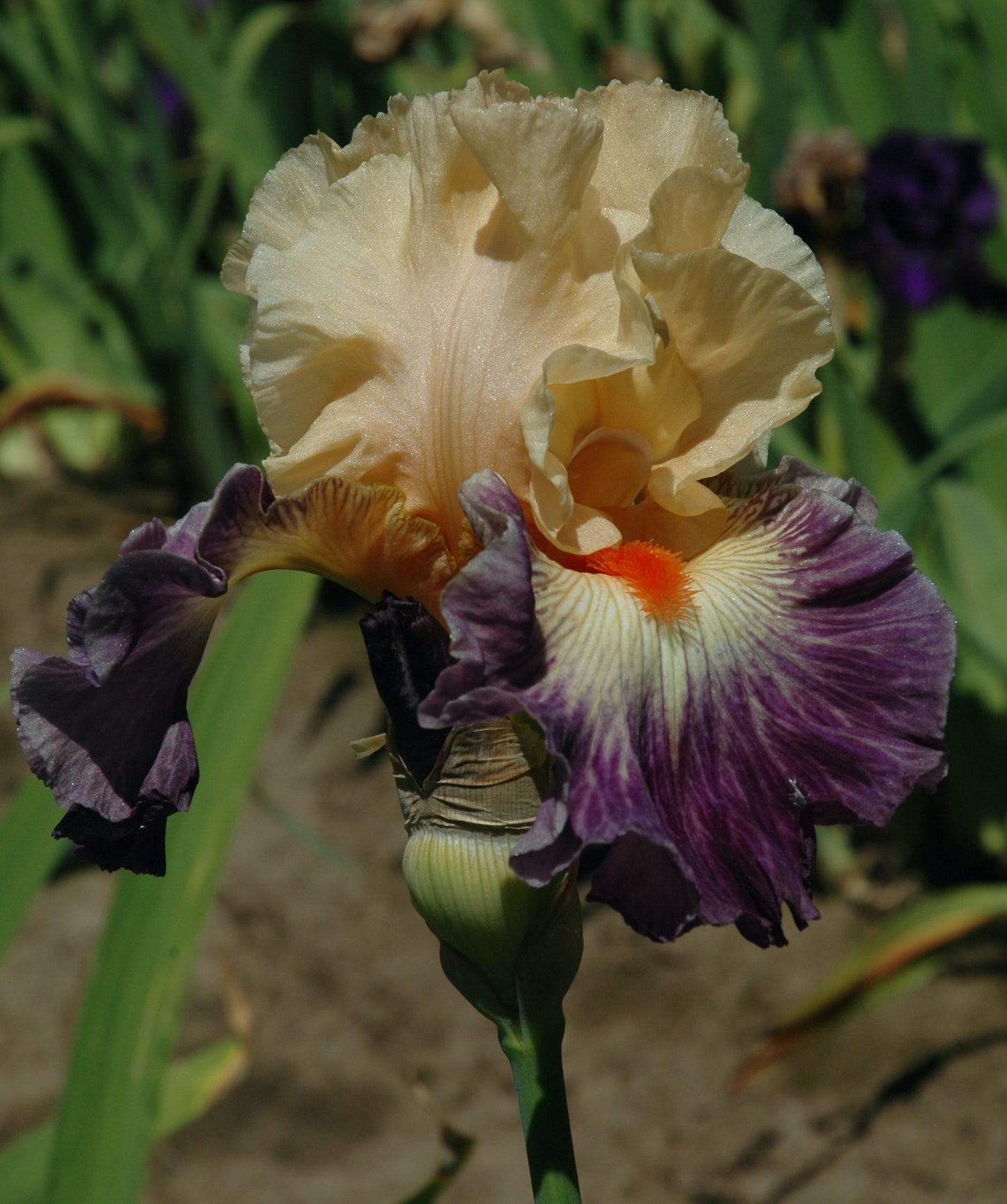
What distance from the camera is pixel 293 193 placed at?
0.60 m

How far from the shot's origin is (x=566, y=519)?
560mm

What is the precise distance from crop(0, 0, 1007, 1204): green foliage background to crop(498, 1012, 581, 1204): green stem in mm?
657

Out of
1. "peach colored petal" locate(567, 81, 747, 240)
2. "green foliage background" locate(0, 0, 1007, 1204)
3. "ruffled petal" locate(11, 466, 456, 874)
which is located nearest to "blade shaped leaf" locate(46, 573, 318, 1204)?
"green foliage background" locate(0, 0, 1007, 1204)

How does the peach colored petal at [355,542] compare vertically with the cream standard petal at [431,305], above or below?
below

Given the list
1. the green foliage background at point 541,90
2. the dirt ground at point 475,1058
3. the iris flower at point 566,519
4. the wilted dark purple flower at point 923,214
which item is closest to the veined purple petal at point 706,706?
the iris flower at point 566,519

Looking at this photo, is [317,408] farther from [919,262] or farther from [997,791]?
[997,791]

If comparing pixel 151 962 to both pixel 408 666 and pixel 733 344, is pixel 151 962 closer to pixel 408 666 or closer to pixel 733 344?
pixel 408 666

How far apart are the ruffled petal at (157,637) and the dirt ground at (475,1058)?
1.00 m

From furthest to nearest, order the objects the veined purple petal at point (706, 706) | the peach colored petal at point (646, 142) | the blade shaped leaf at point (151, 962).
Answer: the blade shaped leaf at point (151, 962) < the peach colored petal at point (646, 142) < the veined purple petal at point (706, 706)

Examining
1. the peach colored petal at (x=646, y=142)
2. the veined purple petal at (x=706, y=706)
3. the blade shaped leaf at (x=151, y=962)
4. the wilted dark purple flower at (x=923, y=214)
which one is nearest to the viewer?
the veined purple petal at (x=706, y=706)

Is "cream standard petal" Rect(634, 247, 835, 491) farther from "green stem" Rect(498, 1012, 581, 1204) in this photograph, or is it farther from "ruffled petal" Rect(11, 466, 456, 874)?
"green stem" Rect(498, 1012, 581, 1204)

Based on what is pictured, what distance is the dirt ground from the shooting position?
1812 millimetres

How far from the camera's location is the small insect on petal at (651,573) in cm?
54

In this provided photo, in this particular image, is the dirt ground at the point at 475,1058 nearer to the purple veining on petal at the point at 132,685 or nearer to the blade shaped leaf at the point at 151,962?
the blade shaped leaf at the point at 151,962
